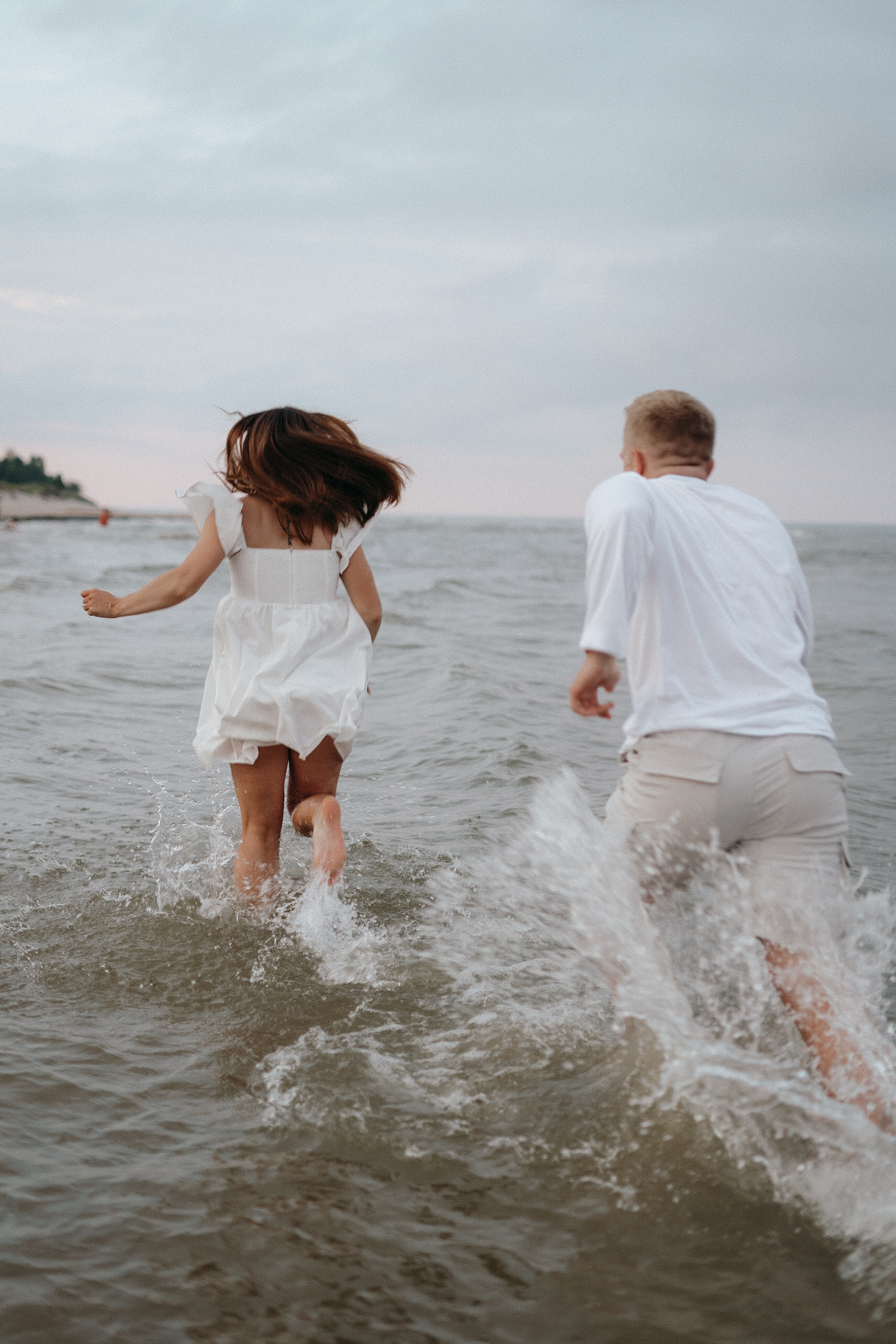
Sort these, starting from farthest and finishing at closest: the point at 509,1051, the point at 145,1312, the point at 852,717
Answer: the point at 852,717 < the point at 509,1051 < the point at 145,1312

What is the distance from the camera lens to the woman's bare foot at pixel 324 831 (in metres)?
4.20

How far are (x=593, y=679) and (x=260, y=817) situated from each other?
2.18 meters

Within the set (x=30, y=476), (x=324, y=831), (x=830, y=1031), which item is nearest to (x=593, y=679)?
(x=830, y=1031)

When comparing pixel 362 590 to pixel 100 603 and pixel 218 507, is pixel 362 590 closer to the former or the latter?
pixel 218 507

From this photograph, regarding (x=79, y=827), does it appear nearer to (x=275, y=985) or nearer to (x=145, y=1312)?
(x=275, y=985)

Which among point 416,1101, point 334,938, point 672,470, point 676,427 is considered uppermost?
point 676,427

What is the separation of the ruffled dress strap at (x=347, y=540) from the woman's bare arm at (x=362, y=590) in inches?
1.8

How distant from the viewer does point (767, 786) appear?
2.82 m

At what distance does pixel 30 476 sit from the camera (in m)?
104

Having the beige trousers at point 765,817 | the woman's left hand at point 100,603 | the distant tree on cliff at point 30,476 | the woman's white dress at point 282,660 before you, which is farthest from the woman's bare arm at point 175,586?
the distant tree on cliff at point 30,476

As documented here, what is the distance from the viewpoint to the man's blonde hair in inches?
120

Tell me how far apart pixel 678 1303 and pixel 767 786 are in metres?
1.19

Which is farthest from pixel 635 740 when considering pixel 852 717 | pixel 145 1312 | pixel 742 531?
pixel 852 717

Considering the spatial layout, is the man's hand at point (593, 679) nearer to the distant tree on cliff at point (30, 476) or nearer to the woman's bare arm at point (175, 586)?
the woman's bare arm at point (175, 586)
